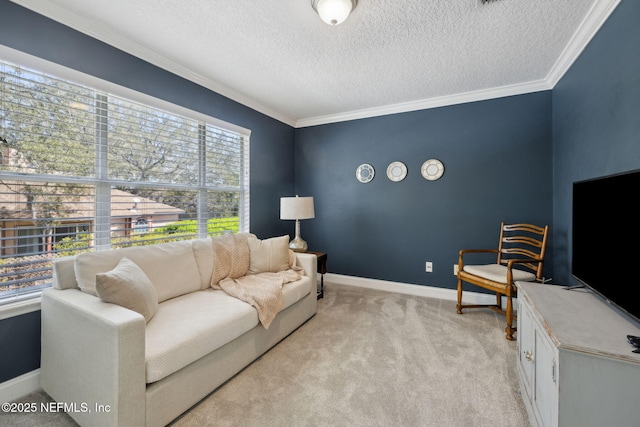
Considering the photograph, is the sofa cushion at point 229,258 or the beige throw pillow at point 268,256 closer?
the sofa cushion at point 229,258

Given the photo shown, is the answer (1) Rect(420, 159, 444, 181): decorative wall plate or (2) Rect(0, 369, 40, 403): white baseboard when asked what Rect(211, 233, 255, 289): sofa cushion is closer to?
(2) Rect(0, 369, 40, 403): white baseboard

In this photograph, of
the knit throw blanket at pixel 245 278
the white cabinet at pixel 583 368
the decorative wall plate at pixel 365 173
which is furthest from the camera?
the decorative wall plate at pixel 365 173

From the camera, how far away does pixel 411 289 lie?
3.52 metres

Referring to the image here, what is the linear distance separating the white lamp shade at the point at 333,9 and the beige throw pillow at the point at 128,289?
2018 millimetres

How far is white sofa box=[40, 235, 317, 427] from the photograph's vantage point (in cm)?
125

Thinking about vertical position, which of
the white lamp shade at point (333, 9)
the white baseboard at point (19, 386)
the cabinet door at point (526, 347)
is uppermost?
the white lamp shade at point (333, 9)

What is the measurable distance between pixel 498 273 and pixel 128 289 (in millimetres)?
3032

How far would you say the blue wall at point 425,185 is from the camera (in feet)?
9.80

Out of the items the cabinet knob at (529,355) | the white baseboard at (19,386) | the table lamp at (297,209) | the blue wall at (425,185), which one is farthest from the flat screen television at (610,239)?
the white baseboard at (19,386)

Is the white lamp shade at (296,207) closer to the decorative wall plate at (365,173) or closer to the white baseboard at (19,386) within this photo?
the decorative wall plate at (365,173)

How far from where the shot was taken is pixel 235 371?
6.00 ft

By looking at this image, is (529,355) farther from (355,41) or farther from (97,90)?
(97,90)

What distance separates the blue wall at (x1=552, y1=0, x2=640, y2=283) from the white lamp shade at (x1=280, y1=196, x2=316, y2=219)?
259cm

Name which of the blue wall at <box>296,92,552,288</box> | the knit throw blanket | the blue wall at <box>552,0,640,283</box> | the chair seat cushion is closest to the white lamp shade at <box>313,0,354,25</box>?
the blue wall at <box>552,0,640,283</box>
